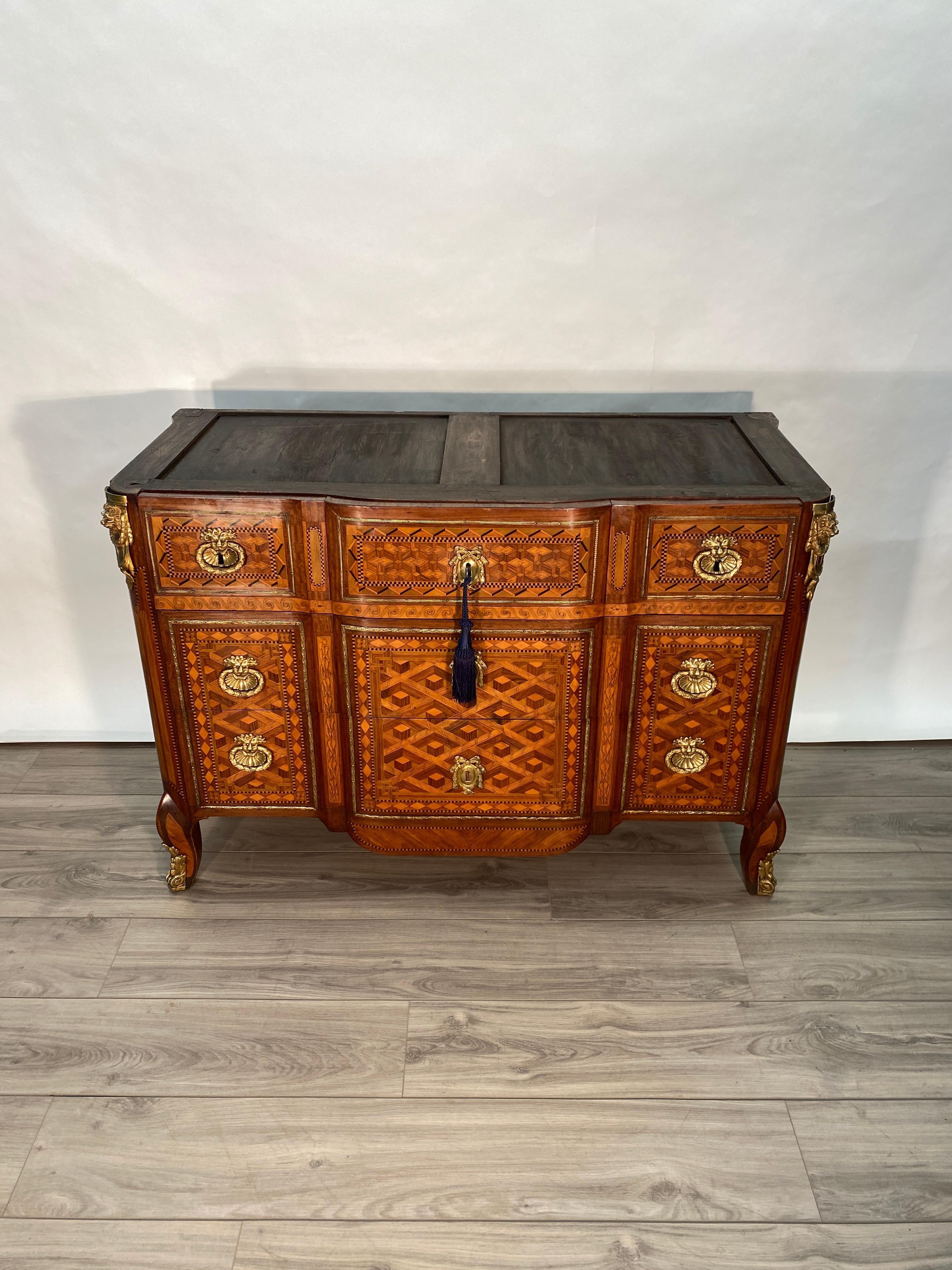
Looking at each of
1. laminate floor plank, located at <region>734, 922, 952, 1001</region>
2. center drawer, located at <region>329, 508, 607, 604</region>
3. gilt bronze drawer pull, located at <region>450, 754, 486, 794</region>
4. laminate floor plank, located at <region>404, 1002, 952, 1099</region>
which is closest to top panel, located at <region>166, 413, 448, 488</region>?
center drawer, located at <region>329, 508, 607, 604</region>

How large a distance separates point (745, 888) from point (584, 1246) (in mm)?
899

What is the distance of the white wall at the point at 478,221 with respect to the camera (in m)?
1.97

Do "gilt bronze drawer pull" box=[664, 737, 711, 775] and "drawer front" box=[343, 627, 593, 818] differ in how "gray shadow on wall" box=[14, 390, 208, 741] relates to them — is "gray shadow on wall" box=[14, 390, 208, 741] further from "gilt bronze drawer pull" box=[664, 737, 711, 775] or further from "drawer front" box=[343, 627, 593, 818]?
"gilt bronze drawer pull" box=[664, 737, 711, 775]

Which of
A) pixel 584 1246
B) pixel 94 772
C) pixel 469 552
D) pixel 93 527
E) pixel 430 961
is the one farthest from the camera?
pixel 94 772

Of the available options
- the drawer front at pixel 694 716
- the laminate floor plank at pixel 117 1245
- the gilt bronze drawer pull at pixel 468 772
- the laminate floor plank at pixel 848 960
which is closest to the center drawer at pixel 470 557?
the drawer front at pixel 694 716

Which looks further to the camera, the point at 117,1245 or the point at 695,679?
the point at 695,679

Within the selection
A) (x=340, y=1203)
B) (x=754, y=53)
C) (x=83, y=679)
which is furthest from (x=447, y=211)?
(x=340, y=1203)

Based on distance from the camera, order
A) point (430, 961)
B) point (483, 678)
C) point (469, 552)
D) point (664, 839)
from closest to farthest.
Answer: point (469, 552), point (483, 678), point (430, 961), point (664, 839)

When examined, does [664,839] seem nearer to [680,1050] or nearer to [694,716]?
[694,716]

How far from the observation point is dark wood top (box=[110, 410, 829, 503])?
1.76m

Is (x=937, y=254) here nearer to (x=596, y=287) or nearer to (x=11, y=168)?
(x=596, y=287)

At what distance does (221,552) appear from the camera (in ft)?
5.90

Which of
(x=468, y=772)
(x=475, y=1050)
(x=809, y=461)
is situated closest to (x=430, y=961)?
(x=475, y=1050)

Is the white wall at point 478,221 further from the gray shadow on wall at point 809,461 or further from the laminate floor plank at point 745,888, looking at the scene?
the laminate floor plank at point 745,888
